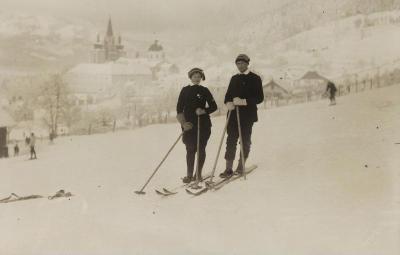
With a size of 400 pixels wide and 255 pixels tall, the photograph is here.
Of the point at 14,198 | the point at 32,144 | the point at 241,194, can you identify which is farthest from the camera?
the point at 32,144

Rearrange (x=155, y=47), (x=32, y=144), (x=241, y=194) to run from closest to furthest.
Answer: (x=241, y=194)
(x=155, y=47)
(x=32, y=144)

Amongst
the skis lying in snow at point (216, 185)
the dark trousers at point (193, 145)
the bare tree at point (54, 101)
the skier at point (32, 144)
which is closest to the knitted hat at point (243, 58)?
the dark trousers at point (193, 145)

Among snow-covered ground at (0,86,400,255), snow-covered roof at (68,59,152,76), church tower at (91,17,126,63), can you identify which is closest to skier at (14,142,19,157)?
snow-covered ground at (0,86,400,255)

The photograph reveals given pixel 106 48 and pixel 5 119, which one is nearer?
pixel 106 48

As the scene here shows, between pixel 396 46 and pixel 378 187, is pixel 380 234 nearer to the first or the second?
pixel 378 187

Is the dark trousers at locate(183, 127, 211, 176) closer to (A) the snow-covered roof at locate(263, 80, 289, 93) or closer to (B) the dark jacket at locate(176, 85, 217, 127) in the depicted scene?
(B) the dark jacket at locate(176, 85, 217, 127)

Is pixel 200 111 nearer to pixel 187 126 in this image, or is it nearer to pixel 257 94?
pixel 187 126

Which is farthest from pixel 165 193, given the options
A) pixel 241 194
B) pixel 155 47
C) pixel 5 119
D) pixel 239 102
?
pixel 5 119
